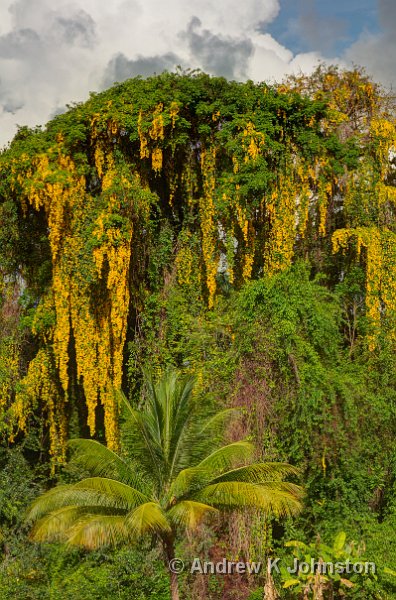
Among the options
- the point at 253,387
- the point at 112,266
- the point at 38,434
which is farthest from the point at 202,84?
the point at 38,434

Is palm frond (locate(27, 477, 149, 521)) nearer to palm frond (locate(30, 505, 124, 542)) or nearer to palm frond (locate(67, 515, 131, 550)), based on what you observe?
palm frond (locate(30, 505, 124, 542))

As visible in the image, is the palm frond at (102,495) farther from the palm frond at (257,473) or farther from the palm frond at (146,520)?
the palm frond at (257,473)

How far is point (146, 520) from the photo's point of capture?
9.80m

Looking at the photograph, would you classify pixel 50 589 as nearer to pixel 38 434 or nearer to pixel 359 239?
pixel 38 434

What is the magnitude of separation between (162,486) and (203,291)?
7.27 meters

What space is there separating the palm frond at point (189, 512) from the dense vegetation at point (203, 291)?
11.8 ft

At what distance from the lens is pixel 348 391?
14.5 metres

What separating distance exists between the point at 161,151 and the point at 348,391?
7.68 meters

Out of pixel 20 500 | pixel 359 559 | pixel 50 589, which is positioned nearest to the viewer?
pixel 359 559

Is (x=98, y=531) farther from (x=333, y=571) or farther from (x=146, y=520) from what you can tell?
(x=333, y=571)

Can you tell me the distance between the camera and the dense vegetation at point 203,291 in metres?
14.6

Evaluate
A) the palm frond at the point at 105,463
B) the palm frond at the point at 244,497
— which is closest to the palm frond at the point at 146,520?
the palm frond at the point at 244,497

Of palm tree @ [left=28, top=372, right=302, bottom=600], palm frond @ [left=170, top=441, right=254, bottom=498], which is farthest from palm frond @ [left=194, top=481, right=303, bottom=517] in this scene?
palm frond @ [left=170, top=441, right=254, bottom=498]

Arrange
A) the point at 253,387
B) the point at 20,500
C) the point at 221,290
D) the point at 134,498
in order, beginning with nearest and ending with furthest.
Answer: the point at 134,498 → the point at 253,387 → the point at 20,500 → the point at 221,290
